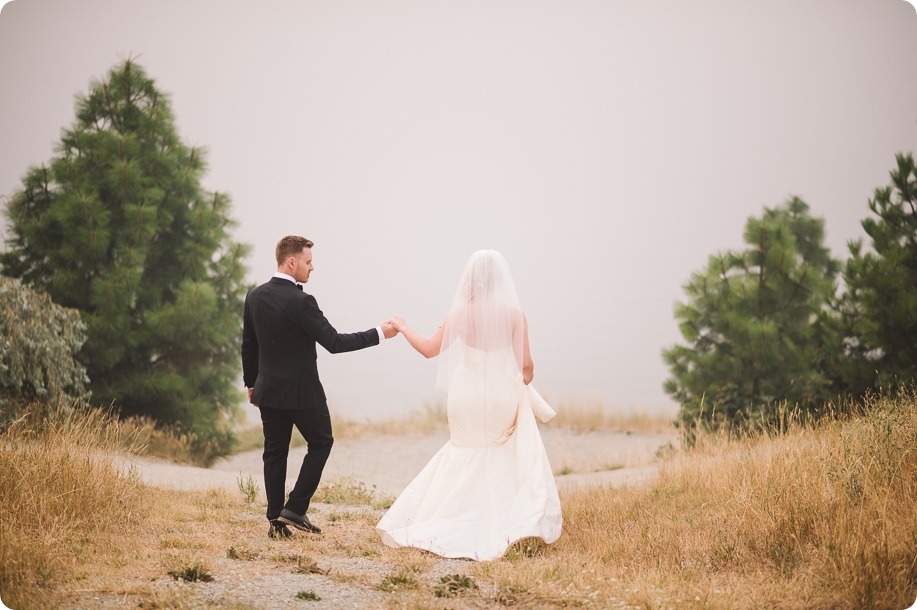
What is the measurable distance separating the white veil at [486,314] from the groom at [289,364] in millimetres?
659

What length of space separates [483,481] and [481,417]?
0.50 metres

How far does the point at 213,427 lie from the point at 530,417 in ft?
27.5

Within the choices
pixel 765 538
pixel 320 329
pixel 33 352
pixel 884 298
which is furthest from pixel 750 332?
pixel 33 352

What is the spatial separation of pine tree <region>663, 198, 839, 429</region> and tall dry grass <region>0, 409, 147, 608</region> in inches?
349

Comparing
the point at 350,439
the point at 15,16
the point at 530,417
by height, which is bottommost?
the point at 350,439

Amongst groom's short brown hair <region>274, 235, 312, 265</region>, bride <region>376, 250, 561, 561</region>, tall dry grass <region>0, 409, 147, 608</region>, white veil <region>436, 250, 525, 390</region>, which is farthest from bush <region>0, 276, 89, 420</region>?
white veil <region>436, 250, 525, 390</region>

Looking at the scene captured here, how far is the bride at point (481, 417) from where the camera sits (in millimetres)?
5758

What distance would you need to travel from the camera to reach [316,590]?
14.9 feet

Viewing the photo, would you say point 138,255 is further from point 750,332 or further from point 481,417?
point 750,332

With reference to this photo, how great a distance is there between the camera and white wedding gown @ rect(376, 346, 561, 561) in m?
5.54

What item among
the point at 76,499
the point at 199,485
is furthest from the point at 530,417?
the point at 199,485

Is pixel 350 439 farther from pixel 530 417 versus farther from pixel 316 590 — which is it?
pixel 316 590

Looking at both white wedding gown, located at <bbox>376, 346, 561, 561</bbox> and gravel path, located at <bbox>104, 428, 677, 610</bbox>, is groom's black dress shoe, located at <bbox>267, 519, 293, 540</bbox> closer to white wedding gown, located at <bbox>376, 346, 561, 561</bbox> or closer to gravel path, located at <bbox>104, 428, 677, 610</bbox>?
gravel path, located at <bbox>104, 428, 677, 610</bbox>

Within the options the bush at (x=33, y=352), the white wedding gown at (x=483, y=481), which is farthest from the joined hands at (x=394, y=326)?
→ the bush at (x=33, y=352)
